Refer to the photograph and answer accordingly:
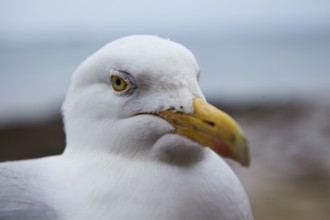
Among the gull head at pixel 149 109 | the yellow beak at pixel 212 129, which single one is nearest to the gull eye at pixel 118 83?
the gull head at pixel 149 109

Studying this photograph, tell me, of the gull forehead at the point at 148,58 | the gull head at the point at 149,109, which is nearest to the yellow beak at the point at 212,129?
the gull head at the point at 149,109

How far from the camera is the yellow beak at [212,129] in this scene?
4.56ft

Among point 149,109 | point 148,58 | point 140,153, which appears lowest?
point 140,153

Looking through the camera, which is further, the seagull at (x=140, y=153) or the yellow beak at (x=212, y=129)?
the seagull at (x=140, y=153)

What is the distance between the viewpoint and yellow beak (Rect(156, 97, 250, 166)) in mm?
1391

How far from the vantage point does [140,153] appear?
157 cm

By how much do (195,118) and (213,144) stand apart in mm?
82

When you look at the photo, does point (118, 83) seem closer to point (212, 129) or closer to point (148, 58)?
point (148, 58)

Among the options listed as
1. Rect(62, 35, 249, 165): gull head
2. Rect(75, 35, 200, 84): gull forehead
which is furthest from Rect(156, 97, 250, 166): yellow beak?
Rect(75, 35, 200, 84): gull forehead

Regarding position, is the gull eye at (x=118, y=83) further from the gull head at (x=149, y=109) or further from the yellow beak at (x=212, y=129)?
the yellow beak at (x=212, y=129)

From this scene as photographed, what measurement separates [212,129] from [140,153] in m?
0.24

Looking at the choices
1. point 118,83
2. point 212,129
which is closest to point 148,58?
point 118,83

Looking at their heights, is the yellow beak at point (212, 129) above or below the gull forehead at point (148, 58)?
below

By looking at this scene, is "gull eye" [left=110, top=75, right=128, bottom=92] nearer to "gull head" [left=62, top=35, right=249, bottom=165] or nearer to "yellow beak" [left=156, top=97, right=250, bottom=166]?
"gull head" [left=62, top=35, right=249, bottom=165]
